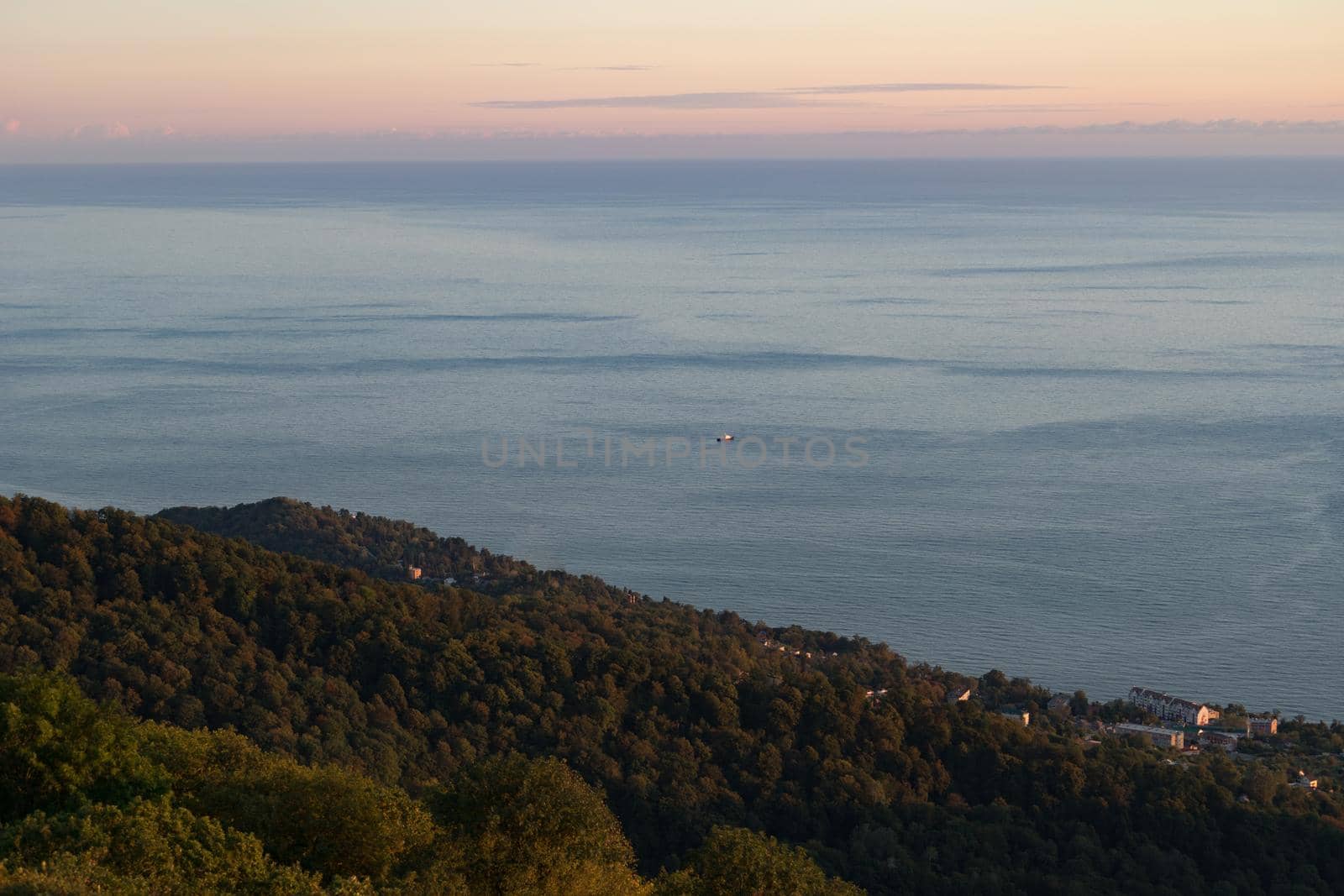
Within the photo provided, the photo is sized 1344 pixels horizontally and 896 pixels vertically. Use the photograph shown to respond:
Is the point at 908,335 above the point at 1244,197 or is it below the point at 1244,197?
below

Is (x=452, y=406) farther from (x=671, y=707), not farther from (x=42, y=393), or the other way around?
(x=671, y=707)

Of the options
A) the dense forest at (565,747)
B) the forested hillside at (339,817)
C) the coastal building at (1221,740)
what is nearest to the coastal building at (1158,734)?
the coastal building at (1221,740)

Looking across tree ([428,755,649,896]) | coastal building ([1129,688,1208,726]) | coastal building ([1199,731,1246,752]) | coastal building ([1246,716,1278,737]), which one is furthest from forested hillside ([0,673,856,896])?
coastal building ([1246,716,1278,737])

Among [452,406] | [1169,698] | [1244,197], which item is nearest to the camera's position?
[1169,698]

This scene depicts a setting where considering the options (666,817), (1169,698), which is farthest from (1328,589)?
(666,817)

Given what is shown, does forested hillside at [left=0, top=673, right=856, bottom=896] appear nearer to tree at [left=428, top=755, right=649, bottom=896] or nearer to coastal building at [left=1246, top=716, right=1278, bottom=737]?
tree at [left=428, top=755, right=649, bottom=896]

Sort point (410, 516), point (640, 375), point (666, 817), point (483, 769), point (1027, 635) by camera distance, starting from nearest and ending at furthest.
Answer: point (483, 769) < point (666, 817) < point (1027, 635) < point (410, 516) < point (640, 375)

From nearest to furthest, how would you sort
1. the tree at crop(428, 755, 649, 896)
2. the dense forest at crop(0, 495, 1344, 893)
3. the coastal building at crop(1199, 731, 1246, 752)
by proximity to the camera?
the tree at crop(428, 755, 649, 896), the dense forest at crop(0, 495, 1344, 893), the coastal building at crop(1199, 731, 1246, 752)
